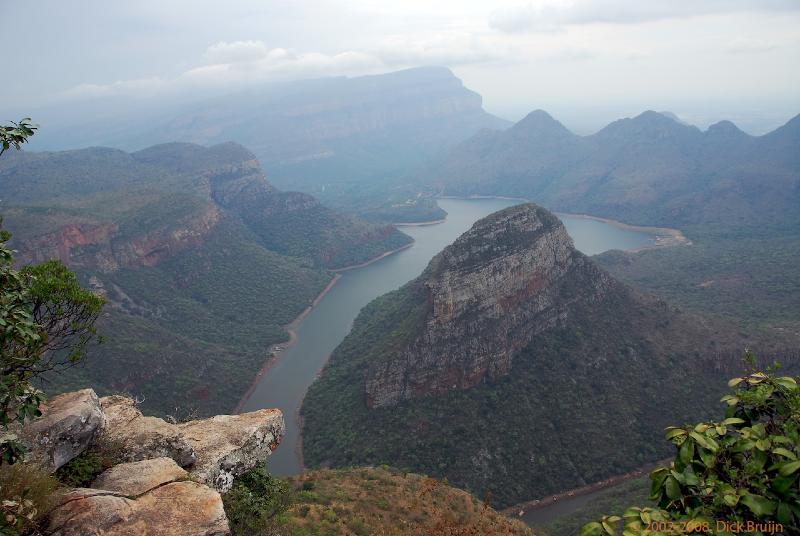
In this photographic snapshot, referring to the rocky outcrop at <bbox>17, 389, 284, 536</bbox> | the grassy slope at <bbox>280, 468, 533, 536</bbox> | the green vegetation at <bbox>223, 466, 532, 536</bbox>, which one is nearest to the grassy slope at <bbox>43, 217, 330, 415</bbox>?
Result: the grassy slope at <bbox>280, 468, 533, 536</bbox>

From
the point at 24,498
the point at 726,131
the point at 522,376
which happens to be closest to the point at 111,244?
the point at 522,376

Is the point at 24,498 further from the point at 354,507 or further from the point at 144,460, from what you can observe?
the point at 354,507

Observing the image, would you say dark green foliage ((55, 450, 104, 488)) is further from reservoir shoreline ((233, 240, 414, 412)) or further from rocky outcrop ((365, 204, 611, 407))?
reservoir shoreline ((233, 240, 414, 412))

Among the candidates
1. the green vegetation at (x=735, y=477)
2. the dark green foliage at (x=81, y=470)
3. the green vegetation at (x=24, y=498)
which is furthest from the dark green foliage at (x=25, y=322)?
the green vegetation at (x=735, y=477)

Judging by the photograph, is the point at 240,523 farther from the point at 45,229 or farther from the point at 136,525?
the point at 45,229

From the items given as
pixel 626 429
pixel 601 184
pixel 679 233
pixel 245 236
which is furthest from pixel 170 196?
pixel 601 184

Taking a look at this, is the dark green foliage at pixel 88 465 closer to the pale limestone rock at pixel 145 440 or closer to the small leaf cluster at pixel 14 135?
the pale limestone rock at pixel 145 440
